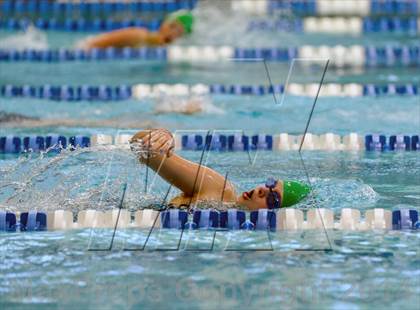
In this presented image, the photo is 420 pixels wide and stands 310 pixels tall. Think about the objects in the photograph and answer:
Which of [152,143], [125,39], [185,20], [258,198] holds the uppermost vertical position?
[185,20]

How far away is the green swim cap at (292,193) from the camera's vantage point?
415 centimetres

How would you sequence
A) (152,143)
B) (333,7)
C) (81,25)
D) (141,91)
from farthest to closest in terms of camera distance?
(333,7), (81,25), (141,91), (152,143)

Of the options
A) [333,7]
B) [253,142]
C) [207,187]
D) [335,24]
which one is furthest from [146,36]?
[207,187]

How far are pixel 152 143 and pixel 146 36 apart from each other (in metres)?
4.68

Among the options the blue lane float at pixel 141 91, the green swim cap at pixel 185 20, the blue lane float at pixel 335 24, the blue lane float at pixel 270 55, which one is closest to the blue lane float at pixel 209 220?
the blue lane float at pixel 141 91

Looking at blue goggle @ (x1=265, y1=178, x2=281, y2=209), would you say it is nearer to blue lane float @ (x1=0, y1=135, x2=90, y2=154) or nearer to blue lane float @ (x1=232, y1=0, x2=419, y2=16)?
blue lane float @ (x1=0, y1=135, x2=90, y2=154)

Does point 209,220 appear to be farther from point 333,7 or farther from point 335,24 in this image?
point 333,7

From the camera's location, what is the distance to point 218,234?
159 inches

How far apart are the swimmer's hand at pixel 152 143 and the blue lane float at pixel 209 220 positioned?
22 centimetres

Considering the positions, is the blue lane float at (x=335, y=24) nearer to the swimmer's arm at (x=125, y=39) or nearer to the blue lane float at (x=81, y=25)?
the blue lane float at (x=81, y=25)

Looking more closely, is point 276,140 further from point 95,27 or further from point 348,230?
point 95,27

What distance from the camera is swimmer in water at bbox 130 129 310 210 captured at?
13.4ft

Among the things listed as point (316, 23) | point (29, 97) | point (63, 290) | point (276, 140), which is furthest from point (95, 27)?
point (63, 290)

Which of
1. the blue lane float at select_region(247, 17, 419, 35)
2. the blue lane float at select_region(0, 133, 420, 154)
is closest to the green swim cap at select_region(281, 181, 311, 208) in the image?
the blue lane float at select_region(0, 133, 420, 154)
